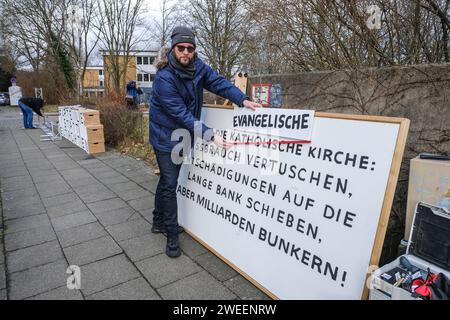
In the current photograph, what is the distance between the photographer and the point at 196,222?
3312mm

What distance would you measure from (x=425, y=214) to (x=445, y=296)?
0.48 meters

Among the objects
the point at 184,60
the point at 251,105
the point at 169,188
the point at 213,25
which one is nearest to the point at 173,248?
the point at 169,188

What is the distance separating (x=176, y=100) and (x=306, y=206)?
1460 mm

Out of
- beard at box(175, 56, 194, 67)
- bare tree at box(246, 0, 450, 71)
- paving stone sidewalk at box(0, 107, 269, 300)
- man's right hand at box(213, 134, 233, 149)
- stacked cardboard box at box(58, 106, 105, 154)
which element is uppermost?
bare tree at box(246, 0, 450, 71)

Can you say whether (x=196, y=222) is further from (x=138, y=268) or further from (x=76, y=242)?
(x=76, y=242)

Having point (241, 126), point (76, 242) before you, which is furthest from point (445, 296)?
point (76, 242)

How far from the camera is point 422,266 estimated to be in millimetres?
1798

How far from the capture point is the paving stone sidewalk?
2533 mm

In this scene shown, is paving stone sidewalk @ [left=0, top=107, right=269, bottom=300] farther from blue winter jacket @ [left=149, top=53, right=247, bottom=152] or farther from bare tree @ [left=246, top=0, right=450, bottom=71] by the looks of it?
bare tree @ [left=246, top=0, right=450, bottom=71]

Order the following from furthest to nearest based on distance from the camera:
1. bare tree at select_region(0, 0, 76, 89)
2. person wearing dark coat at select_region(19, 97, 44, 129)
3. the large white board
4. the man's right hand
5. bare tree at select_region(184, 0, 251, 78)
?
bare tree at select_region(0, 0, 76, 89) < bare tree at select_region(184, 0, 251, 78) < person wearing dark coat at select_region(19, 97, 44, 129) < the man's right hand < the large white board

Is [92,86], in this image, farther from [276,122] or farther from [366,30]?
[276,122]

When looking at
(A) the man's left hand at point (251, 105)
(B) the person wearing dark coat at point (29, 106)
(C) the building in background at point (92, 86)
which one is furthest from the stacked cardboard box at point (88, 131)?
(A) the man's left hand at point (251, 105)

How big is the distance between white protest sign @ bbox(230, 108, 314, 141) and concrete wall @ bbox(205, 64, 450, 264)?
0.76 meters

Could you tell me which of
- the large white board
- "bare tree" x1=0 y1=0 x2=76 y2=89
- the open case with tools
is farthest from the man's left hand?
"bare tree" x1=0 y1=0 x2=76 y2=89
